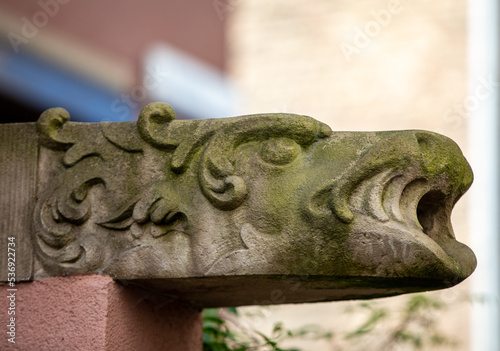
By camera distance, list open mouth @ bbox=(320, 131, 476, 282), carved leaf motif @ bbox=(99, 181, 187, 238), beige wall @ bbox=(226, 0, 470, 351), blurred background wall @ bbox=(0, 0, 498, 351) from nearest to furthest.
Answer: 1. open mouth @ bbox=(320, 131, 476, 282)
2. carved leaf motif @ bbox=(99, 181, 187, 238)
3. blurred background wall @ bbox=(0, 0, 498, 351)
4. beige wall @ bbox=(226, 0, 470, 351)

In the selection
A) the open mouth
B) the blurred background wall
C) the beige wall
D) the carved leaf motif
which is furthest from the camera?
the beige wall

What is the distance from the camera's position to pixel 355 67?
5.74 m

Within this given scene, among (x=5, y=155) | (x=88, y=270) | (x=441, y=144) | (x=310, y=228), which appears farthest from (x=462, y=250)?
(x=5, y=155)

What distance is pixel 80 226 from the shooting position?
5.98 feet

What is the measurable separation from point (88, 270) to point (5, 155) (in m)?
0.40

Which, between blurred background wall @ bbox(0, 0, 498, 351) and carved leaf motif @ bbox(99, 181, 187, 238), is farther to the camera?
blurred background wall @ bbox(0, 0, 498, 351)

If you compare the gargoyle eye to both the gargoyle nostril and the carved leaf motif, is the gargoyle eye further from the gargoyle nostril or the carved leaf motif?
the gargoyle nostril

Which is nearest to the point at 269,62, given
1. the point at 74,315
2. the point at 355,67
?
the point at 355,67

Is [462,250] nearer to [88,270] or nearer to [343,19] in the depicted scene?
[88,270]

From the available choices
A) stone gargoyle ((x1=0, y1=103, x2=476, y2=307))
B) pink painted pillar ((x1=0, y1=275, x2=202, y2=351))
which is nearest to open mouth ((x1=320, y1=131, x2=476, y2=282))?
stone gargoyle ((x1=0, y1=103, x2=476, y2=307))

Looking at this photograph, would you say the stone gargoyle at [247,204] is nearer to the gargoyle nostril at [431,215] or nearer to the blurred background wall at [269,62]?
the gargoyle nostril at [431,215]

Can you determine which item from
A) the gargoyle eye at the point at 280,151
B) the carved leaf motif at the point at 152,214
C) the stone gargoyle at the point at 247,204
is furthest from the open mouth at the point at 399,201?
the carved leaf motif at the point at 152,214

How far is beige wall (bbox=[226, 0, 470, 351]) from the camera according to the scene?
17.5 ft

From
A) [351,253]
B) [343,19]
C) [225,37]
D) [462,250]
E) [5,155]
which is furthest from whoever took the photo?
[225,37]
